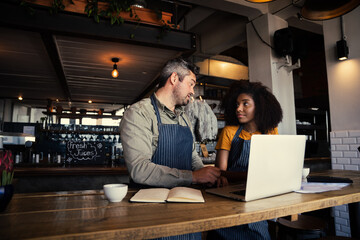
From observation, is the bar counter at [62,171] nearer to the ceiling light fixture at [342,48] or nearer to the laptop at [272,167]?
the laptop at [272,167]

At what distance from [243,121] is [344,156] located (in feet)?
6.95

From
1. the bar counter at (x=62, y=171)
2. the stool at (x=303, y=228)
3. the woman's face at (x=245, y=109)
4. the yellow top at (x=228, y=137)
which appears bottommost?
the stool at (x=303, y=228)

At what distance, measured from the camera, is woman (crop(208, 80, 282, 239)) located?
2006 millimetres

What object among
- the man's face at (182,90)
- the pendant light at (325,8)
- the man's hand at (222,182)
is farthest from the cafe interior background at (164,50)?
the man's hand at (222,182)

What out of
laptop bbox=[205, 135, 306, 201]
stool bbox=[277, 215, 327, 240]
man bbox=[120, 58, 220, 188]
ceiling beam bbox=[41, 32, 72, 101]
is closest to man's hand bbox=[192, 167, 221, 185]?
man bbox=[120, 58, 220, 188]

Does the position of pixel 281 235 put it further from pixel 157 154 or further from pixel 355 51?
pixel 355 51

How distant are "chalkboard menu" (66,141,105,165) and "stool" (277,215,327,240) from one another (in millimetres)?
2782

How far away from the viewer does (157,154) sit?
1651mm

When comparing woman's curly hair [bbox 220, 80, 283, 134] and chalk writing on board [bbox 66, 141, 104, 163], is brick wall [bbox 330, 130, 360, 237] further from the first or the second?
chalk writing on board [bbox 66, 141, 104, 163]

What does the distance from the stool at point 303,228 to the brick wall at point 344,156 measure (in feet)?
4.56

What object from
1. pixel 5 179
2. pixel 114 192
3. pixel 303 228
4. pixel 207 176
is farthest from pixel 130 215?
pixel 303 228

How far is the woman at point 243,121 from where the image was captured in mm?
2006

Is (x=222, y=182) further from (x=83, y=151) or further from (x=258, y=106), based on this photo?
(x=83, y=151)

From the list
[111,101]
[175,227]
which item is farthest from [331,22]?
[111,101]
